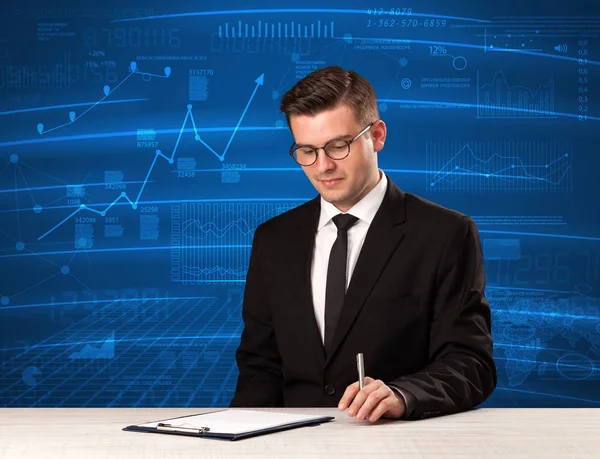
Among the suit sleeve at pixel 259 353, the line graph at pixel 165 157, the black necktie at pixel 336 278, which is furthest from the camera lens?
the line graph at pixel 165 157

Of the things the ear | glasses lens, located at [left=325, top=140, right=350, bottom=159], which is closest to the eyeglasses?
glasses lens, located at [left=325, top=140, right=350, bottom=159]

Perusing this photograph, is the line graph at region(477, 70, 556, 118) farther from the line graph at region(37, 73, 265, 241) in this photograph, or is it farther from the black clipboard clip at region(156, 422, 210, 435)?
the black clipboard clip at region(156, 422, 210, 435)

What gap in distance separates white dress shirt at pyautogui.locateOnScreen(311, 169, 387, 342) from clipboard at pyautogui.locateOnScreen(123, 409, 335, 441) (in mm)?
550

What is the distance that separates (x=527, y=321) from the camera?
4.60m

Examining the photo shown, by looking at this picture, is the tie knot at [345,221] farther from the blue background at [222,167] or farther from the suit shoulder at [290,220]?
the blue background at [222,167]

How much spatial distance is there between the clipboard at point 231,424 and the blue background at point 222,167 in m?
2.76

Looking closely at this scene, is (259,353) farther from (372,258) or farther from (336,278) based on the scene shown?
(372,258)

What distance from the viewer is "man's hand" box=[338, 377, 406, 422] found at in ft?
5.75

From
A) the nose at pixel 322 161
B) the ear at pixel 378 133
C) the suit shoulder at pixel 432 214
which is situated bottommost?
the suit shoulder at pixel 432 214

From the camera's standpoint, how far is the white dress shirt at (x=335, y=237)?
2.39 meters

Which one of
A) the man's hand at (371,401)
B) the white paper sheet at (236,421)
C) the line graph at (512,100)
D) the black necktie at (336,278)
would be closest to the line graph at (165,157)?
the line graph at (512,100)

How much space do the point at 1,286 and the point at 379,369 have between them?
292 centimetres

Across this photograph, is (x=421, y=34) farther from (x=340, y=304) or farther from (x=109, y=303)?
(x=340, y=304)

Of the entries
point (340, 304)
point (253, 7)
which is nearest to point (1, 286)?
point (253, 7)
